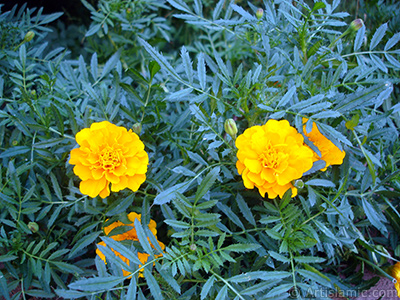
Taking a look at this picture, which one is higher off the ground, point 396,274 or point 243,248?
point 243,248

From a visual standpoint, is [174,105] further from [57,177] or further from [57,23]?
[57,23]

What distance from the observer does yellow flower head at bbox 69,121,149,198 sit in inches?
38.7

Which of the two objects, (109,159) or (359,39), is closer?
(109,159)

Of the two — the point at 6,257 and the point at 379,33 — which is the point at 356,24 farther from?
the point at 6,257

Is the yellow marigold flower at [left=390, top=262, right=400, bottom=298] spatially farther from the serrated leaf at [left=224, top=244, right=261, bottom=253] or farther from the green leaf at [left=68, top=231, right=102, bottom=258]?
the green leaf at [left=68, top=231, right=102, bottom=258]

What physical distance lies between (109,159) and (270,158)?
430mm

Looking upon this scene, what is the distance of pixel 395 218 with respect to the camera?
1.26 metres

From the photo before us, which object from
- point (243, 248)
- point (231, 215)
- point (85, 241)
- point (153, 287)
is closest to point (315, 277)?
point (243, 248)

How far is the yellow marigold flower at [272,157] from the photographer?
0.94 metres

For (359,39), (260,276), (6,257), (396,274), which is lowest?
(396,274)

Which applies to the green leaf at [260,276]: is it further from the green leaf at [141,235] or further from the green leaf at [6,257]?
the green leaf at [6,257]

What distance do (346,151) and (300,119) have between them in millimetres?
217

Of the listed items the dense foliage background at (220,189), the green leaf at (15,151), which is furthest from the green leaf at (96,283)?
the green leaf at (15,151)

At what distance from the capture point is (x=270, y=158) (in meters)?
0.95
